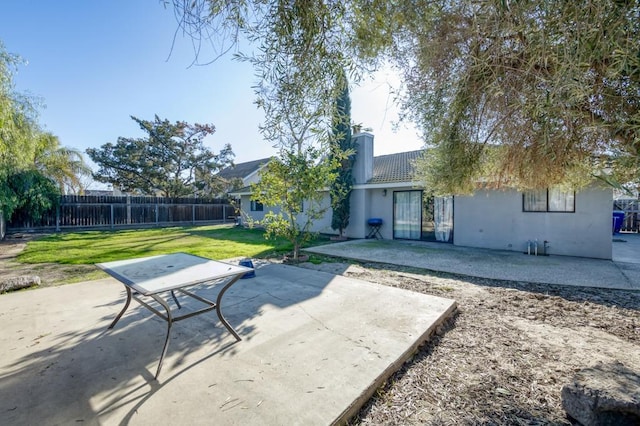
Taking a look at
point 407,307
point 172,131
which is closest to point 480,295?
point 407,307

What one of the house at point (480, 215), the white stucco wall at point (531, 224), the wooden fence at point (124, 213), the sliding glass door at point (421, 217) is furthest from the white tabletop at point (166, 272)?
the wooden fence at point (124, 213)

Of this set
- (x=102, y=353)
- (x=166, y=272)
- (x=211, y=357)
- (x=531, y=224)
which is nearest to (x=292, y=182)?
(x=166, y=272)

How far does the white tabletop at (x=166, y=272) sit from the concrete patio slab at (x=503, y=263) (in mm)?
5622

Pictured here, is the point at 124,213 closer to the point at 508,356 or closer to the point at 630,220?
the point at 508,356

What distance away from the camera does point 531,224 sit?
31.2 ft

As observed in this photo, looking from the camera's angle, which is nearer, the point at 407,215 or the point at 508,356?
the point at 508,356

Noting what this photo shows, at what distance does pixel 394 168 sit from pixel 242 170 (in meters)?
18.2

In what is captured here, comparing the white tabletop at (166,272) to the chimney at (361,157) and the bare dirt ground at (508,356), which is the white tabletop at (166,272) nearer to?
the bare dirt ground at (508,356)

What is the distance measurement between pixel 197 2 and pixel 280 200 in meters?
5.81

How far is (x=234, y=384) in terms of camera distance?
7.94ft

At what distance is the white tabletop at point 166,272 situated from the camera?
2630 millimetres

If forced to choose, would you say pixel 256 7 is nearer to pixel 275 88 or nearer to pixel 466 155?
pixel 275 88

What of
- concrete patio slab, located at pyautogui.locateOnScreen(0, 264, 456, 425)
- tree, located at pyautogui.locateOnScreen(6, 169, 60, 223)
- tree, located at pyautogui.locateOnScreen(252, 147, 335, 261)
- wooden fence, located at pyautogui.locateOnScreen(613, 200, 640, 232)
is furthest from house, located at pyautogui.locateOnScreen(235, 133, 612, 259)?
tree, located at pyautogui.locateOnScreen(6, 169, 60, 223)

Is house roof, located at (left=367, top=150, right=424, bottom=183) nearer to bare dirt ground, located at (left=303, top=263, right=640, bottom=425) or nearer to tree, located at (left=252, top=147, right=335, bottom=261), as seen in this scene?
tree, located at (left=252, top=147, right=335, bottom=261)
